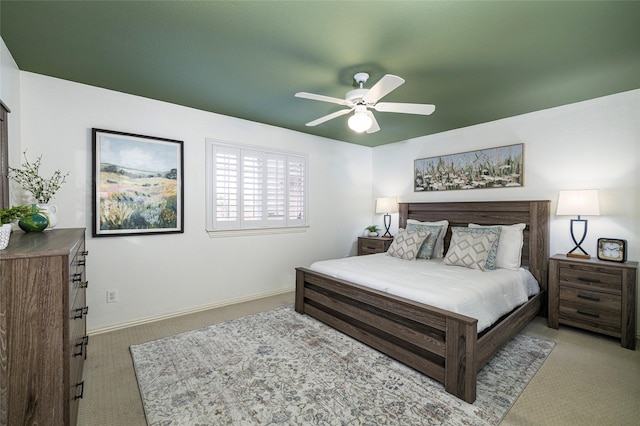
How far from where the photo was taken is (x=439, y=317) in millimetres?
2086

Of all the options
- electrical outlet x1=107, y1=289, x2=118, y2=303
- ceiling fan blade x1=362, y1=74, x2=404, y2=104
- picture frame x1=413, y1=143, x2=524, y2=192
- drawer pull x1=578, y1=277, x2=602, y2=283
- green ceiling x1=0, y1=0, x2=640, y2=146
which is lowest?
electrical outlet x1=107, y1=289, x2=118, y2=303

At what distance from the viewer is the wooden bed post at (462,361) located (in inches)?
75.3

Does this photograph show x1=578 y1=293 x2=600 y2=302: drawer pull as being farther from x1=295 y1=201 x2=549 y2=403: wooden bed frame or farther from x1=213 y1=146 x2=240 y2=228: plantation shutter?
x1=213 y1=146 x2=240 y2=228: plantation shutter

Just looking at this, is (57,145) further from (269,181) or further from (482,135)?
(482,135)

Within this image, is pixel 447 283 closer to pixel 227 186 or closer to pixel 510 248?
pixel 510 248

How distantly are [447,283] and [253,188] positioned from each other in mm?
2710

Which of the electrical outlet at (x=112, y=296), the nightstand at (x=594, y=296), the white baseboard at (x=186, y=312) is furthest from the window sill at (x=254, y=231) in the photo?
the nightstand at (x=594, y=296)

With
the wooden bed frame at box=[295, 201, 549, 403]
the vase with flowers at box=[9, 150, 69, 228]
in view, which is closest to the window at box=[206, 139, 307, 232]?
the wooden bed frame at box=[295, 201, 549, 403]

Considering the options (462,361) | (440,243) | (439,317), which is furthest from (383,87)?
(440,243)

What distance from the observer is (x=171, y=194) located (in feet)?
10.9

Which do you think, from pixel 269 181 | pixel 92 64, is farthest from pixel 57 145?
pixel 269 181

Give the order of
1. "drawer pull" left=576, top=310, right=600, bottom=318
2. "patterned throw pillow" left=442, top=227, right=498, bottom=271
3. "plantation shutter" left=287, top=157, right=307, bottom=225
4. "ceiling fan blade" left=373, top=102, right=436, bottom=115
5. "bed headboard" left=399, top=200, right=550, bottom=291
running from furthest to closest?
"plantation shutter" left=287, top=157, right=307, bottom=225, "bed headboard" left=399, top=200, right=550, bottom=291, "patterned throw pillow" left=442, top=227, right=498, bottom=271, "drawer pull" left=576, top=310, right=600, bottom=318, "ceiling fan blade" left=373, top=102, right=436, bottom=115

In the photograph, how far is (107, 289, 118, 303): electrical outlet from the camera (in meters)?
2.98

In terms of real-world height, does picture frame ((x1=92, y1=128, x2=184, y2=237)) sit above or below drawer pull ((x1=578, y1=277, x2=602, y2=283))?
above
